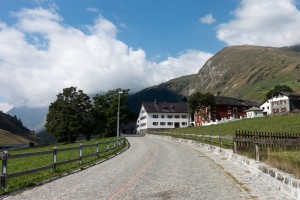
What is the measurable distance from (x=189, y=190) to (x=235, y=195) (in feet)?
5.59

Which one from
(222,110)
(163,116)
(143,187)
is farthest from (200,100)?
(143,187)

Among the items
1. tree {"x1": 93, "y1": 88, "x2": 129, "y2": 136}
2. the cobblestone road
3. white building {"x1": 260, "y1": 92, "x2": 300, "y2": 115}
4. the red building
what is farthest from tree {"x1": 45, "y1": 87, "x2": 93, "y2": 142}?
the cobblestone road

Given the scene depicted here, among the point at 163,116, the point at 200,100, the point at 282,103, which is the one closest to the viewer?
the point at 200,100

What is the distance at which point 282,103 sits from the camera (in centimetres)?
11081

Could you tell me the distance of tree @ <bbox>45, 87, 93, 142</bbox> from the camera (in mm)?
90188

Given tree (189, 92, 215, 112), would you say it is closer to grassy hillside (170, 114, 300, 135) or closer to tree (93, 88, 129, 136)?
tree (93, 88, 129, 136)

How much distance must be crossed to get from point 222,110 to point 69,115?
50.0 meters

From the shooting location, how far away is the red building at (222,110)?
112562 millimetres

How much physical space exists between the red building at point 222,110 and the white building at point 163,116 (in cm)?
1431

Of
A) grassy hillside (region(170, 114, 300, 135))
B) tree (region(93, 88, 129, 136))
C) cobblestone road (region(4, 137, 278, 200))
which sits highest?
tree (region(93, 88, 129, 136))

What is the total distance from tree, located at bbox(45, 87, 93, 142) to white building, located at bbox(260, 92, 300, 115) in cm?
5306

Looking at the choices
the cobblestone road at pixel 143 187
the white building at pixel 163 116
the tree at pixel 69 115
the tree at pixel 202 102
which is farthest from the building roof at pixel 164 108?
the cobblestone road at pixel 143 187

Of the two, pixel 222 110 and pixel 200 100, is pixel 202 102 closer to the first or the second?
pixel 200 100

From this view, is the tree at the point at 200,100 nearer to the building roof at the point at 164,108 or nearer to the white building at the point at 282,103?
the white building at the point at 282,103
